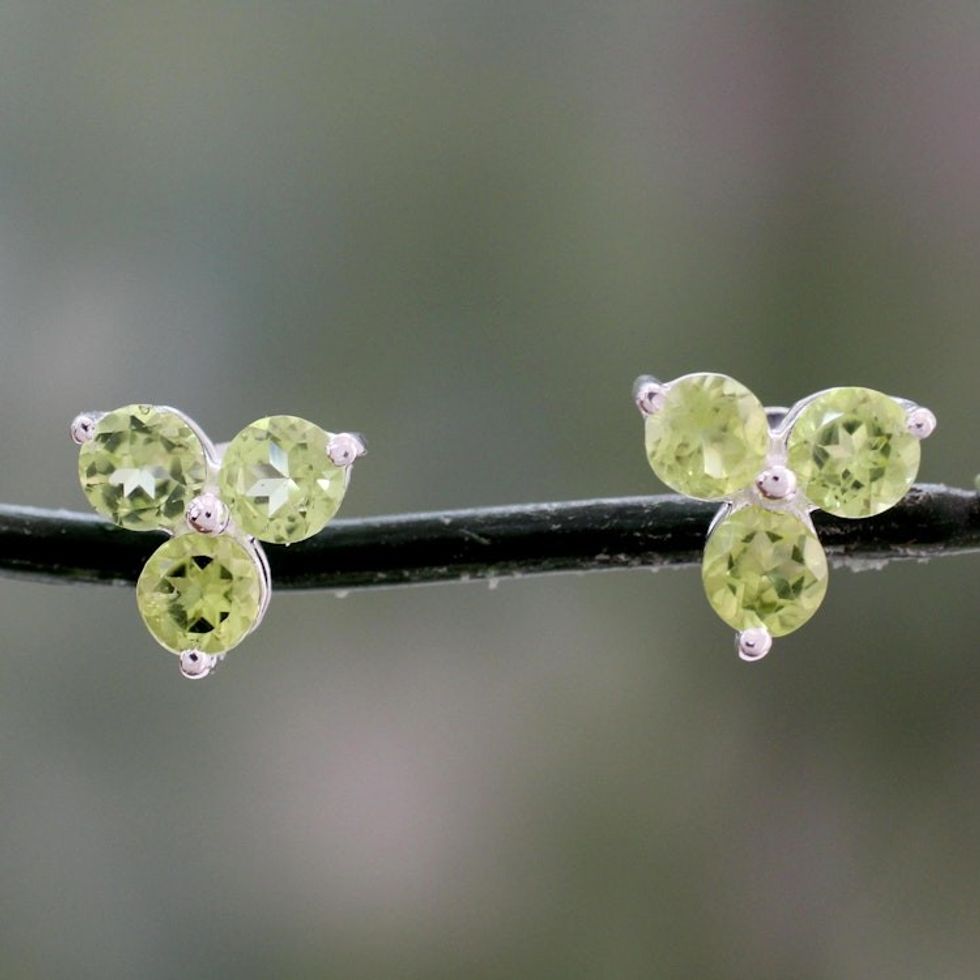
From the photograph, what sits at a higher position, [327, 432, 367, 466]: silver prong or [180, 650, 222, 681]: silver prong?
[327, 432, 367, 466]: silver prong

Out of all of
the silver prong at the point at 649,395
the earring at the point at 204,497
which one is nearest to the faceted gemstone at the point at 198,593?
the earring at the point at 204,497

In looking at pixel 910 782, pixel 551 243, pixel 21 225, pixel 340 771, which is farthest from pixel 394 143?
pixel 910 782

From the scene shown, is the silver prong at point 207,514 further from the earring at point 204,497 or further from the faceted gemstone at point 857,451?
the faceted gemstone at point 857,451

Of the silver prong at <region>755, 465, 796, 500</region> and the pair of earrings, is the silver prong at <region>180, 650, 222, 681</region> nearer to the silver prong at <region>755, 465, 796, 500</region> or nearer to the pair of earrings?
the pair of earrings

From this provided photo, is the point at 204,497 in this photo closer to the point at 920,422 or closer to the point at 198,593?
the point at 198,593

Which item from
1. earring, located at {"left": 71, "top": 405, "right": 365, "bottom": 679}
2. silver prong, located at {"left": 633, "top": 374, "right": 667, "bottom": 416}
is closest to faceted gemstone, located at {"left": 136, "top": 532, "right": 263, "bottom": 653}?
earring, located at {"left": 71, "top": 405, "right": 365, "bottom": 679}

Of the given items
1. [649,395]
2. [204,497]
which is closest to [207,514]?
[204,497]
